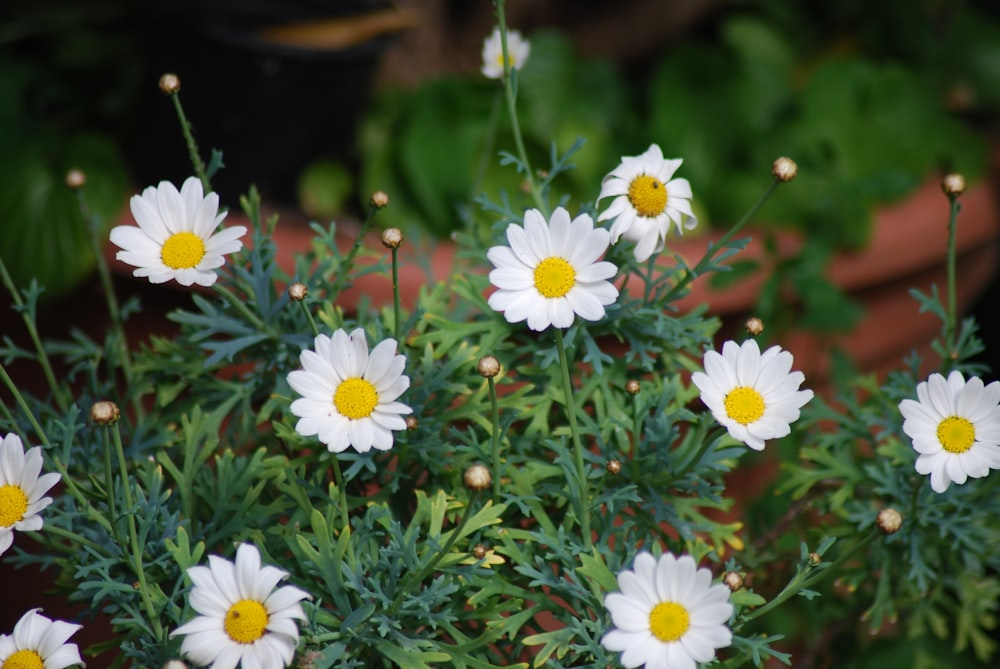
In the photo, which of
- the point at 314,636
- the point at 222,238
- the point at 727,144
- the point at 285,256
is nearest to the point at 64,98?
the point at 285,256

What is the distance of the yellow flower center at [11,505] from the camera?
1.46ft

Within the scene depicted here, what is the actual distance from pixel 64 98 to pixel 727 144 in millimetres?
837

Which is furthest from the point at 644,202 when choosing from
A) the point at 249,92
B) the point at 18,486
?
the point at 249,92

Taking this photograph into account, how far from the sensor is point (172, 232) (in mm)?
502

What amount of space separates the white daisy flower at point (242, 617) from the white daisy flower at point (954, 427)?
0.94 feet

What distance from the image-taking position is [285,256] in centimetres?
101

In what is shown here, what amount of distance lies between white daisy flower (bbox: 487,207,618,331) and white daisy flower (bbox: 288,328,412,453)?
0.06m

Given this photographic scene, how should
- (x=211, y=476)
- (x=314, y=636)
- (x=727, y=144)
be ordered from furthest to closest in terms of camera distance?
(x=727, y=144) < (x=211, y=476) < (x=314, y=636)

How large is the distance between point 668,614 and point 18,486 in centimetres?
28

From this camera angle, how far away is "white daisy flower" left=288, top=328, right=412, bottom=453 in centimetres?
46

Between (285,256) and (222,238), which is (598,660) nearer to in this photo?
(222,238)

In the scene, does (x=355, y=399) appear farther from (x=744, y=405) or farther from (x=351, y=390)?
(x=744, y=405)

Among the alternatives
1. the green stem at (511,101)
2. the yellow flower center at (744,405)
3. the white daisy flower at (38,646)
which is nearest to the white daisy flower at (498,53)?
the green stem at (511,101)

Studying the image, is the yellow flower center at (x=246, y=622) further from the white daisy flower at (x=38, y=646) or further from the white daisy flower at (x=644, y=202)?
the white daisy flower at (x=644, y=202)
